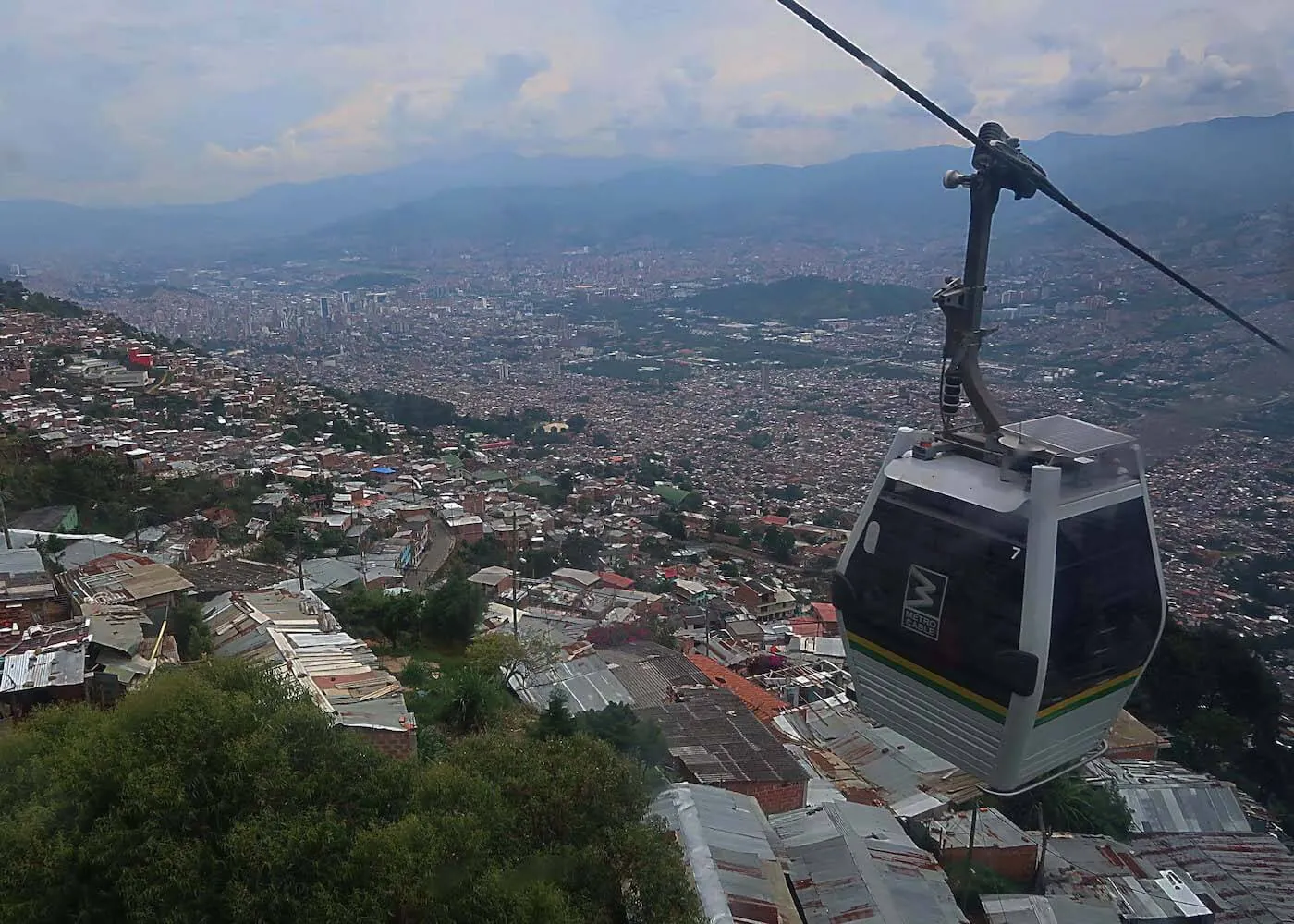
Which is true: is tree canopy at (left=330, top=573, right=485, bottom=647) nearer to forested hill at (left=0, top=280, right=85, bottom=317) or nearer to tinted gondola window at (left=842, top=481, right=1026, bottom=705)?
tinted gondola window at (left=842, top=481, right=1026, bottom=705)

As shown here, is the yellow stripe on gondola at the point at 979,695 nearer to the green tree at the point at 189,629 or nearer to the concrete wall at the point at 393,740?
the concrete wall at the point at 393,740

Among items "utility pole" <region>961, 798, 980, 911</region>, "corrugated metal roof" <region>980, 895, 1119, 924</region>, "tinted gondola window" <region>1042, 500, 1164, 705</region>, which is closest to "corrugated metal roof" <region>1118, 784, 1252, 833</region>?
"utility pole" <region>961, 798, 980, 911</region>

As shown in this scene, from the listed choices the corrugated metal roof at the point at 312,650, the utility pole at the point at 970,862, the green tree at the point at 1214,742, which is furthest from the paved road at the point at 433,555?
the green tree at the point at 1214,742

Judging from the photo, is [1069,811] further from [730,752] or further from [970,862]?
[730,752]

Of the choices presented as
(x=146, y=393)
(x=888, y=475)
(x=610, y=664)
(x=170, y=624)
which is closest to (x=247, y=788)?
(x=888, y=475)

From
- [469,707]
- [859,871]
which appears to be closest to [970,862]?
[859,871]
